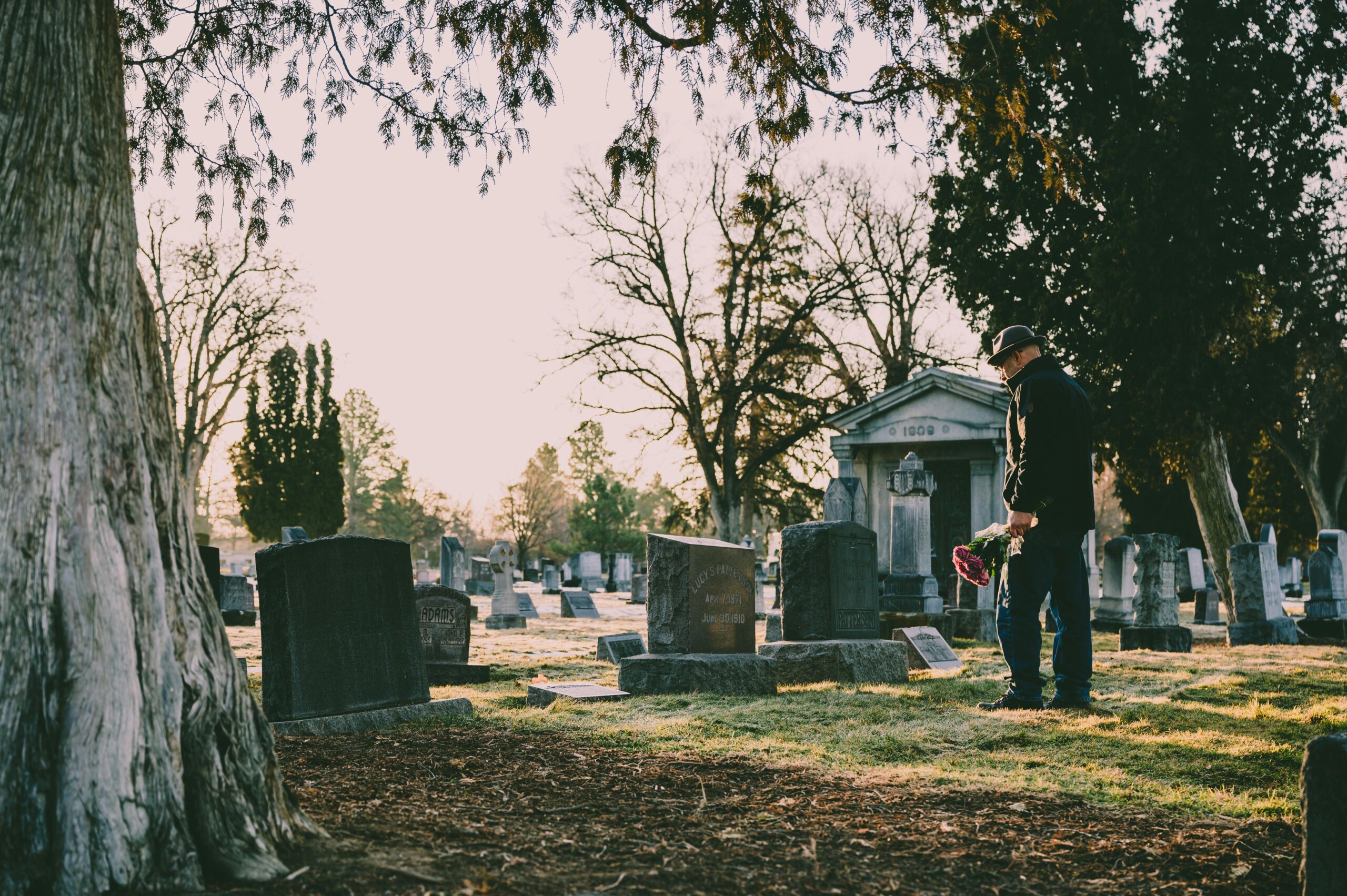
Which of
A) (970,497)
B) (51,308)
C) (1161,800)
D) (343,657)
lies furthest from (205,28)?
(970,497)

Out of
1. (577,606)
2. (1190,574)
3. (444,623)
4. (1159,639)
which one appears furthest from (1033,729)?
(1190,574)

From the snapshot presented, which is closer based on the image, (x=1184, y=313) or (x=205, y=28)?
(x=205, y=28)

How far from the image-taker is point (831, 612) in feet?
30.2

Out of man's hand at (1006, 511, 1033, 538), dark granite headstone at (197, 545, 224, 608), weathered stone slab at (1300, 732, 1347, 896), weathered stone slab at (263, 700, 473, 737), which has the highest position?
man's hand at (1006, 511, 1033, 538)

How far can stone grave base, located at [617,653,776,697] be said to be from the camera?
7.66m

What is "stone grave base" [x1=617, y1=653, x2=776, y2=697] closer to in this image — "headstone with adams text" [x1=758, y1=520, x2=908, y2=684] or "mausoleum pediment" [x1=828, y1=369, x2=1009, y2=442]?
"headstone with adams text" [x1=758, y1=520, x2=908, y2=684]

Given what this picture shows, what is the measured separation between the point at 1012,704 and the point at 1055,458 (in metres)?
1.55

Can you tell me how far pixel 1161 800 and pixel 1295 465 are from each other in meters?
22.8

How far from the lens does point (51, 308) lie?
2.69 meters

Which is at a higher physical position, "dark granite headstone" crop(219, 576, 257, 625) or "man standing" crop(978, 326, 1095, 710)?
"man standing" crop(978, 326, 1095, 710)

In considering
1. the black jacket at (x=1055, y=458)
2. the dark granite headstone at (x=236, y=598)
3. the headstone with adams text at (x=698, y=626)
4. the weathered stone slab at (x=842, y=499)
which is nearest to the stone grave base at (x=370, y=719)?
the headstone with adams text at (x=698, y=626)

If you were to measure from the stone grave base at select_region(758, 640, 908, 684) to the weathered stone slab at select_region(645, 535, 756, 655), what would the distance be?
1.24 ft

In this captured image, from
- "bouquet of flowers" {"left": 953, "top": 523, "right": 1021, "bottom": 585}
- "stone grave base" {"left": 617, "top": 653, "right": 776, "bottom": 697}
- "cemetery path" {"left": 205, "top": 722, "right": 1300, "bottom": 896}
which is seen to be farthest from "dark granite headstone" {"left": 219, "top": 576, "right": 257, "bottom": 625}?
"bouquet of flowers" {"left": 953, "top": 523, "right": 1021, "bottom": 585}

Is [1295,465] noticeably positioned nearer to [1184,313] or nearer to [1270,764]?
[1184,313]
